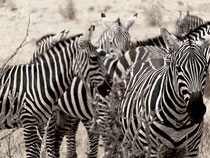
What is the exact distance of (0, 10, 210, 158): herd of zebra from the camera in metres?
4.57

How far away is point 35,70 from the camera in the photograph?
22.5 ft

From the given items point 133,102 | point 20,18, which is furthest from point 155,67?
point 20,18

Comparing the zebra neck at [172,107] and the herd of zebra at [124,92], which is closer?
the herd of zebra at [124,92]

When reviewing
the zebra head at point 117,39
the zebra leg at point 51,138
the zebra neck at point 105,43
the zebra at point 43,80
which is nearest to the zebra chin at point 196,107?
the zebra at point 43,80

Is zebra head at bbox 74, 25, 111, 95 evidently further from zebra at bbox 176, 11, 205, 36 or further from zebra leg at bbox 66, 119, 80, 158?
zebra at bbox 176, 11, 205, 36

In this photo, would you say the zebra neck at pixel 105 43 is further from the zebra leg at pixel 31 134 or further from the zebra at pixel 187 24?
the zebra leg at pixel 31 134

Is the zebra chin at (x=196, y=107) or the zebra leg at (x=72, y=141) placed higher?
the zebra leg at (x=72, y=141)

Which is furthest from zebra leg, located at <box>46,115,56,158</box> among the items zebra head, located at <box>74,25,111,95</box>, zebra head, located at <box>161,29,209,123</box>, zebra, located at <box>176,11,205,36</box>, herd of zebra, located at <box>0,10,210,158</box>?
zebra, located at <box>176,11,205,36</box>

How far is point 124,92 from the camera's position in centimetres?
347

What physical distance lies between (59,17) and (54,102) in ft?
50.0

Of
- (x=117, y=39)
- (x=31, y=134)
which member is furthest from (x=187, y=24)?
(x=31, y=134)

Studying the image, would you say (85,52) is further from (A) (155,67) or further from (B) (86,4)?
(B) (86,4)

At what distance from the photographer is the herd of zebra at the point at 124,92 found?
4.57m

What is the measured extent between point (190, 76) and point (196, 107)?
25 centimetres
